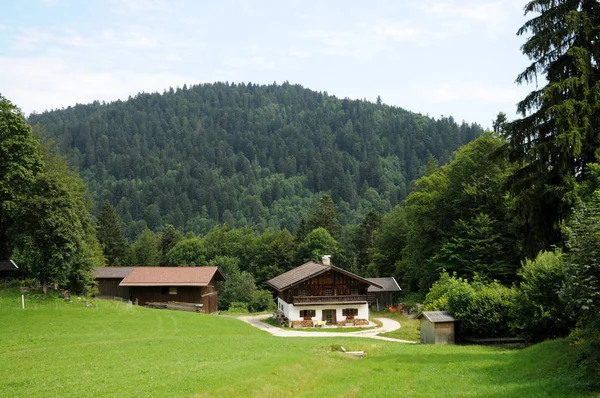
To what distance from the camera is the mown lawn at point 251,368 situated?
59.6 feet

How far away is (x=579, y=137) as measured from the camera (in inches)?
945

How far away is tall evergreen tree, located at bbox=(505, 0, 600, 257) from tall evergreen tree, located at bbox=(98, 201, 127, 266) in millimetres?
83680

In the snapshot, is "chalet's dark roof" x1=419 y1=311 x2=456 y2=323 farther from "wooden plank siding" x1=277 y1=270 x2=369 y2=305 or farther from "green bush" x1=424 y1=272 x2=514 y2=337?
"wooden plank siding" x1=277 y1=270 x2=369 y2=305

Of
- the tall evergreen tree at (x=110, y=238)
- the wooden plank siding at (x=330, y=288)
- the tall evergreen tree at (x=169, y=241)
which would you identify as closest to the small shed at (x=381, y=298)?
the wooden plank siding at (x=330, y=288)

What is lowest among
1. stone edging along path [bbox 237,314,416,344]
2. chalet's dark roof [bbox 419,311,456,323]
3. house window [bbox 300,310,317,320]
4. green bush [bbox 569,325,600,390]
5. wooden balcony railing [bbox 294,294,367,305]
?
stone edging along path [bbox 237,314,416,344]

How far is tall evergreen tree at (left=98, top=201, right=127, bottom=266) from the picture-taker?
319ft

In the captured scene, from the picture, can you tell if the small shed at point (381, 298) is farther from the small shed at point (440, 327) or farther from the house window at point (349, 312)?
the small shed at point (440, 327)

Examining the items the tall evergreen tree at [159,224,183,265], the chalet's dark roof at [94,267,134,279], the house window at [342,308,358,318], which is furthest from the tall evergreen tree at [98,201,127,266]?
the house window at [342,308,358,318]

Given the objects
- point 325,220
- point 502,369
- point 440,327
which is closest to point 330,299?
point 440,327

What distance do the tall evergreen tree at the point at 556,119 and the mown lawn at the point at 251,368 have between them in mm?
6313

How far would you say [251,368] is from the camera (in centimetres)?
2183

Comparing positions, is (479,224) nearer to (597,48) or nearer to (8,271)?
(597,48)

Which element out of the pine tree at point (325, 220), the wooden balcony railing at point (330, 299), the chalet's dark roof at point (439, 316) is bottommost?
the wooden balcony railing at point (330, 299)

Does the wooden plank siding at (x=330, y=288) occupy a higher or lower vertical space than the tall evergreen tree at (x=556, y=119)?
lower
